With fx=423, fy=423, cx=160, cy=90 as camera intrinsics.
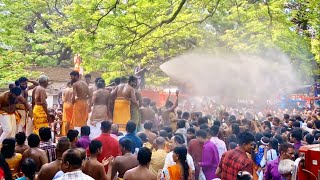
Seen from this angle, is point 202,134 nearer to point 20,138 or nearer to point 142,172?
point 142,172

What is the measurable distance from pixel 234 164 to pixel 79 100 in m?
5.65

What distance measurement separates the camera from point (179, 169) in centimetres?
588

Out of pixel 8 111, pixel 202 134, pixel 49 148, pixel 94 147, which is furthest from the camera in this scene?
pixel 8 111

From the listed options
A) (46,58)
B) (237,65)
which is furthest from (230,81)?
(46,58)

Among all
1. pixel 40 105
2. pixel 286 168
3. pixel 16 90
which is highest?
pixel 16 90

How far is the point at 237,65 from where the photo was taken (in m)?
23.8

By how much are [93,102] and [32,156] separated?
4914mm

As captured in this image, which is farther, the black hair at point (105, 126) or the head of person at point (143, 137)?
the head of person at point (143, 137)

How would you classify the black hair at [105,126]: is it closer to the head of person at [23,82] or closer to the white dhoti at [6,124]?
the white dhoti at [6,124]

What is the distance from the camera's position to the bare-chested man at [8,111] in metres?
9.31

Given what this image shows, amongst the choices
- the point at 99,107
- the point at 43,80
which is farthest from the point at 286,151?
the point at 43,80

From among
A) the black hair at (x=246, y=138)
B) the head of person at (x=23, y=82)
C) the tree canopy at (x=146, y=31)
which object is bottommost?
the black hair at (x=246, y=138)

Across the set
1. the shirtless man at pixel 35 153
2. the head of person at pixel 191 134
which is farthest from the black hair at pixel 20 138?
the head of person at pixel 191 134

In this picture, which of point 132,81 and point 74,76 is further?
point 132,81
